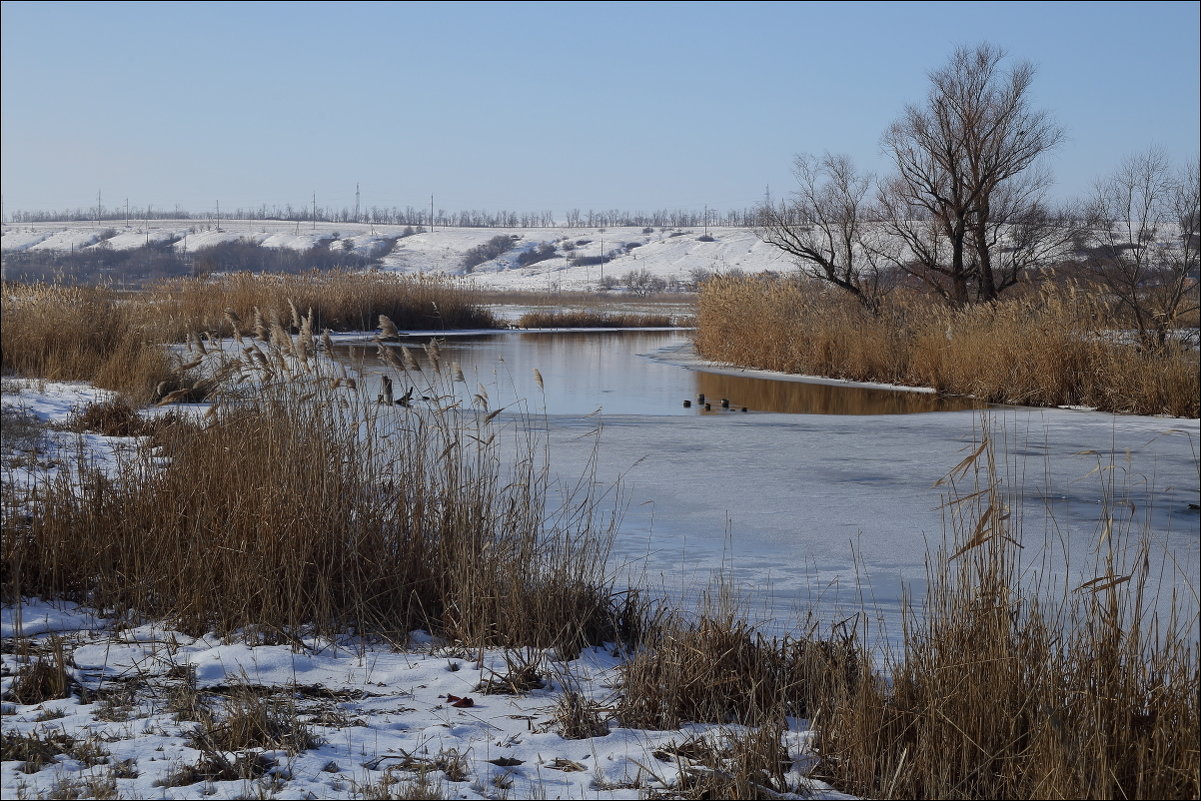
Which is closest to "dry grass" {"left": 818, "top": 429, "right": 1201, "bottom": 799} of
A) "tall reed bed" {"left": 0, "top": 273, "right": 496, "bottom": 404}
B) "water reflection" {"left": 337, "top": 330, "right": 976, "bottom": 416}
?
"tall reed bed" {"left": 0, "top": 273, "right": 496, "bottom": 404}

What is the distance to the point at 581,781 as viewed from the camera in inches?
104

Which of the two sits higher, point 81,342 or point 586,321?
point 586,321

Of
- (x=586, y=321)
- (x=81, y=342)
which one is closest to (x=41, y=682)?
(x=81, y=342)

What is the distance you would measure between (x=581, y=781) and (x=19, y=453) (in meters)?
5.13

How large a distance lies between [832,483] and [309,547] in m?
4.13

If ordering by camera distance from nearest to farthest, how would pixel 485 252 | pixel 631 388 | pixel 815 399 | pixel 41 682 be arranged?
pixel 41 682, pixel 815 399, pixel 631 388, pixel 485 252

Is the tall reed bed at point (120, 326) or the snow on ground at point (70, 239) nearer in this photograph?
the tall reed bed at point (120, 326)

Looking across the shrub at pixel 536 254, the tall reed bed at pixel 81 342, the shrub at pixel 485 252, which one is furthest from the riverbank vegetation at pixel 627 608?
the shrub at pixel 485 252

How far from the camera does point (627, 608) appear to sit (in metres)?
4.01

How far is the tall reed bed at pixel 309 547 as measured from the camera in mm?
3941

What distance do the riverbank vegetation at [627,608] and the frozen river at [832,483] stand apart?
0.79ft

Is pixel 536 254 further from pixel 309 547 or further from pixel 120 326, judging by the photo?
pixel 309 547

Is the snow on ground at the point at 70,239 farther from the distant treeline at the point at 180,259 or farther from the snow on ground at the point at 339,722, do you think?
the snow on ground at the point at 339,722

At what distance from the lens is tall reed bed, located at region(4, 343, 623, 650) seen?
3.94m
